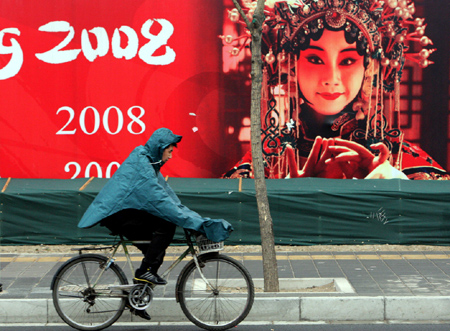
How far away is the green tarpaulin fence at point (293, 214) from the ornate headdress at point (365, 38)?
57.8 inches

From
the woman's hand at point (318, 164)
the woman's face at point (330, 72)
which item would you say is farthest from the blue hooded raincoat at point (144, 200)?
the woman's face at point (330, 72)

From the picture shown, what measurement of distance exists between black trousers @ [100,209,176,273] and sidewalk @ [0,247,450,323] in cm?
70

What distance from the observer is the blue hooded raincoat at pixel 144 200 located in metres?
5.68

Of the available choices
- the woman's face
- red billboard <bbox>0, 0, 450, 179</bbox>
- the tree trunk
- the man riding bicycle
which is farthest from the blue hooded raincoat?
the woman's face

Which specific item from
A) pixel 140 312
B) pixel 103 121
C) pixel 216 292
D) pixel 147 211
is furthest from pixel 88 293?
pixel 103 121

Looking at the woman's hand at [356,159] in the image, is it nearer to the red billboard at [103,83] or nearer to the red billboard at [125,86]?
the red billboard at [125,86]

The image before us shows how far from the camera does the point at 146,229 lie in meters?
5.86

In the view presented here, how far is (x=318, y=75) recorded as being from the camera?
11.1 meters

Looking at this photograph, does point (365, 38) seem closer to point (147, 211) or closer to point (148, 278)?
point (147, 211)

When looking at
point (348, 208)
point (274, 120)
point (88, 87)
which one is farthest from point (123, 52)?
point (348, 208)

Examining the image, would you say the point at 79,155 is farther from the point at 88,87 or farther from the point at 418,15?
the point at 418,15

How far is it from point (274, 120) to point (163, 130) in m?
5.32

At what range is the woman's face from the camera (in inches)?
434

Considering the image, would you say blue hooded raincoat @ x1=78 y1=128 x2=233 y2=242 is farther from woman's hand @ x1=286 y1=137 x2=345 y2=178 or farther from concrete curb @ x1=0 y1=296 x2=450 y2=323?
woman's hand @ x1=286 y1=137 x2=345 y2=178
